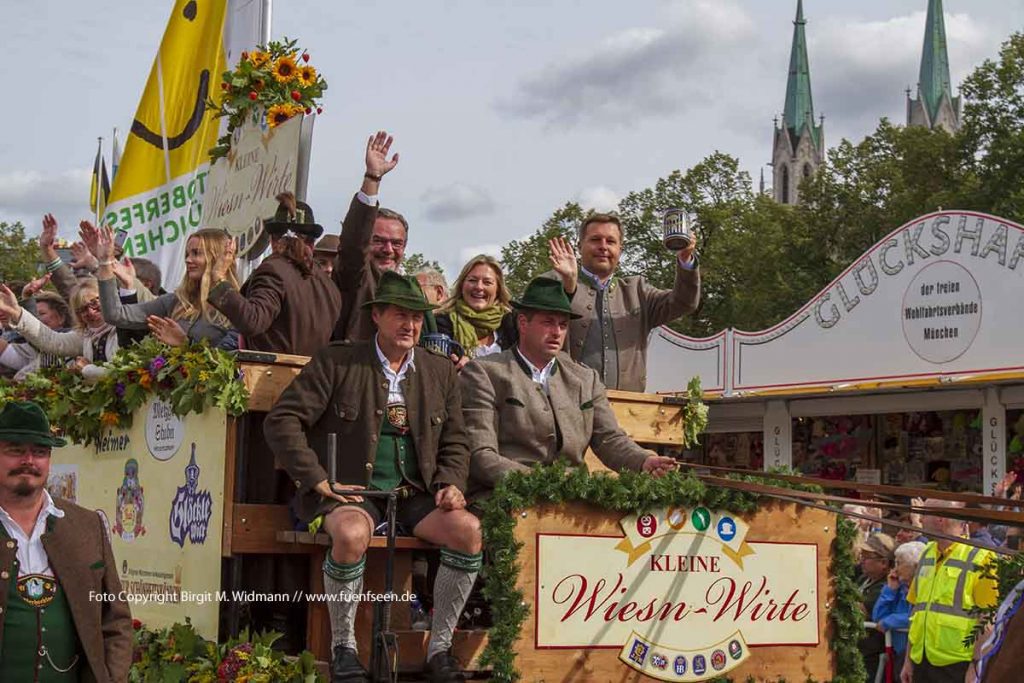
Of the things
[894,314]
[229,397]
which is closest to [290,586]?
[229,397]

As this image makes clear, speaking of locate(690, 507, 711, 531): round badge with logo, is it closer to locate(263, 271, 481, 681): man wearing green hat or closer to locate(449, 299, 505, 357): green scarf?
locate(263, 271, 481, 681): man wearing green hat

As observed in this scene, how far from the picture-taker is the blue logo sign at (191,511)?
6297mm

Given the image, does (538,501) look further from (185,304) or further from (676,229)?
(185,304)

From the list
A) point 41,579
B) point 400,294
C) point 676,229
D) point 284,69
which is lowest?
point 41,579

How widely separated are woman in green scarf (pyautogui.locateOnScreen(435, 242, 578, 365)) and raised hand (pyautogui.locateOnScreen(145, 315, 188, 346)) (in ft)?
4.70

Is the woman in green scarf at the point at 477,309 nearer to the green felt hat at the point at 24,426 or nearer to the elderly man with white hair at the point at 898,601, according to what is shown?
the green felt hat at the point at 24,426

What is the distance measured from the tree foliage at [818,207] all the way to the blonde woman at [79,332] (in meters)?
31.8

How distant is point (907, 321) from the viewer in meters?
21.8

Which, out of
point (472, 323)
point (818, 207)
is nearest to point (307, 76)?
point (472, 323)

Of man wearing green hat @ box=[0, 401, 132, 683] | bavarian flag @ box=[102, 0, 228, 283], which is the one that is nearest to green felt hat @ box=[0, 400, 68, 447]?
man wearing green hat @ box=[0, 401, 132, 683]

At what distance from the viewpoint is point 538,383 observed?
6305 mm

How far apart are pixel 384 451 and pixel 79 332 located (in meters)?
3.61

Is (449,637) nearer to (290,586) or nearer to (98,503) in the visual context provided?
(290,586)

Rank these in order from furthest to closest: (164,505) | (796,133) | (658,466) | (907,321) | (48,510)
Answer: (796,133) → (907,321) → (164,505) → (658,466) → (48,510)
